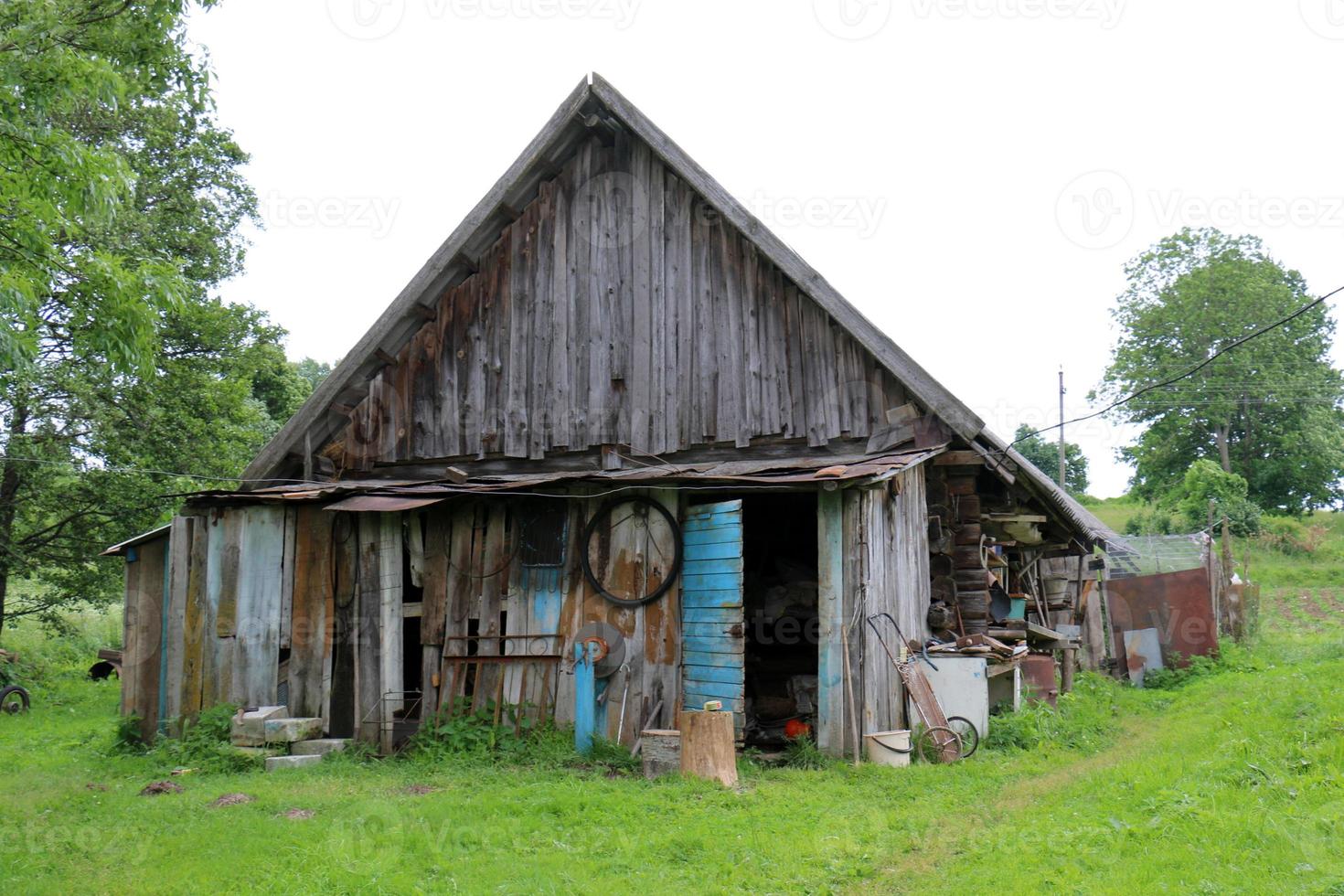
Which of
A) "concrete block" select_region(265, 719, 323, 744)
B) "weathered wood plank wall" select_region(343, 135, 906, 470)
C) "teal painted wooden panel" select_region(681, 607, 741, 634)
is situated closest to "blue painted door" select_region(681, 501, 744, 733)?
"teal painted wooden panel" select_region(681, 607, 741, 634)

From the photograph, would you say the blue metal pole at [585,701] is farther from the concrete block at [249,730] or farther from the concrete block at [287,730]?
the concrete block at [249,730]

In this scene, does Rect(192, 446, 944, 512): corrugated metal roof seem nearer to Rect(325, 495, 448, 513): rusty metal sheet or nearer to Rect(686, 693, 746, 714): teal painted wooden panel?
Rect(325, 495, 448, 513): rusty metal sheet

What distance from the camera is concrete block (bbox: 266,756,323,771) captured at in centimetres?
1037

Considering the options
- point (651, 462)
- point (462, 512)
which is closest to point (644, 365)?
point (651, 462)

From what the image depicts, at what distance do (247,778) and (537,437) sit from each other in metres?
4.71

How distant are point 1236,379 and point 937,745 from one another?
36698 mm

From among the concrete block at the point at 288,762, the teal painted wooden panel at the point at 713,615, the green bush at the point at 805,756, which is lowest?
the concrete block at the point at 288,762

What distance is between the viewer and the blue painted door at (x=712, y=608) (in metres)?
10.2

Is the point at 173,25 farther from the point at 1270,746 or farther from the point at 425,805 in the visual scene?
the point at 1270,746

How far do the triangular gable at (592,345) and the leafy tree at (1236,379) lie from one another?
34.2 m

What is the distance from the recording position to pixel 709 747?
29.5 ft

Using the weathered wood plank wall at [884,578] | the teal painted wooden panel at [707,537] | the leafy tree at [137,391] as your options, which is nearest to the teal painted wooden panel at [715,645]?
the teal painted wooden panel at [707,537]

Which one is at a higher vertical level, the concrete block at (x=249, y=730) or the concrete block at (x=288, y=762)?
the concrete block at (x=249, y=730)

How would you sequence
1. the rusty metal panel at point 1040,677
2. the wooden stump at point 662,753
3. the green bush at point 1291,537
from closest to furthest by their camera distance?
the wooden stump at point 662,753
the rusty metal panel at point 1040,677
the green bush at point 1291,537
